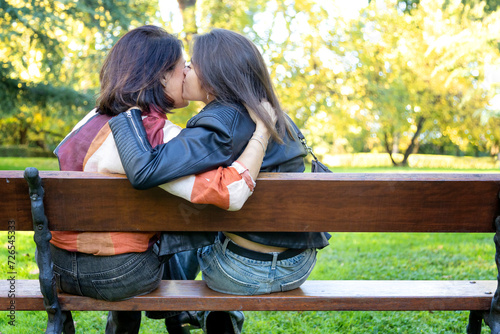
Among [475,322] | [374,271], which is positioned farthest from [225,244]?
[374,271]

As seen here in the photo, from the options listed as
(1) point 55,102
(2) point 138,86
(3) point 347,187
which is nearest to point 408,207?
(3) point 347,187

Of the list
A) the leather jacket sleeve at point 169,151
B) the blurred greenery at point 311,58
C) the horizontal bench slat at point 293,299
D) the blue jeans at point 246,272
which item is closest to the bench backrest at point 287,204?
the leather jacket sleeve at point 169,151

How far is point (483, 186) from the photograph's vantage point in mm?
1906

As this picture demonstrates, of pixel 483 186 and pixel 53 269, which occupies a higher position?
pixel 483 186

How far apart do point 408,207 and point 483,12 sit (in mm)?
5444

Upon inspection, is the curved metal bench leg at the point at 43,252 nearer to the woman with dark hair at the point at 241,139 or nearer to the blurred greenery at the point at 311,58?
the woman with dark hair at the point at 241,139

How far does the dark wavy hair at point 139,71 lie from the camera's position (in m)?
2.06

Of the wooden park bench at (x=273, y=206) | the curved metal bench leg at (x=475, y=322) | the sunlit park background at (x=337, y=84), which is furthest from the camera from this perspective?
the sunlit park background at (x=337, y=84)

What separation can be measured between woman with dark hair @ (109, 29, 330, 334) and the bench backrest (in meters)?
0.16

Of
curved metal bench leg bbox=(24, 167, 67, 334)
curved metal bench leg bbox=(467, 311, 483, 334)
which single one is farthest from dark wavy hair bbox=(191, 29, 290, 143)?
curved metal bench leg bbox=(467, 311, 483, 334)

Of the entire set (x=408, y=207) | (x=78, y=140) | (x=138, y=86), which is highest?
(x=138, y=86)

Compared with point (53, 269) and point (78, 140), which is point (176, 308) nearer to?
point (53, 269)

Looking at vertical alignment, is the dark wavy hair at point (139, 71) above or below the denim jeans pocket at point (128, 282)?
above

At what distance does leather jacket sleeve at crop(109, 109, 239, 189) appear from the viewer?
1.72 metres
